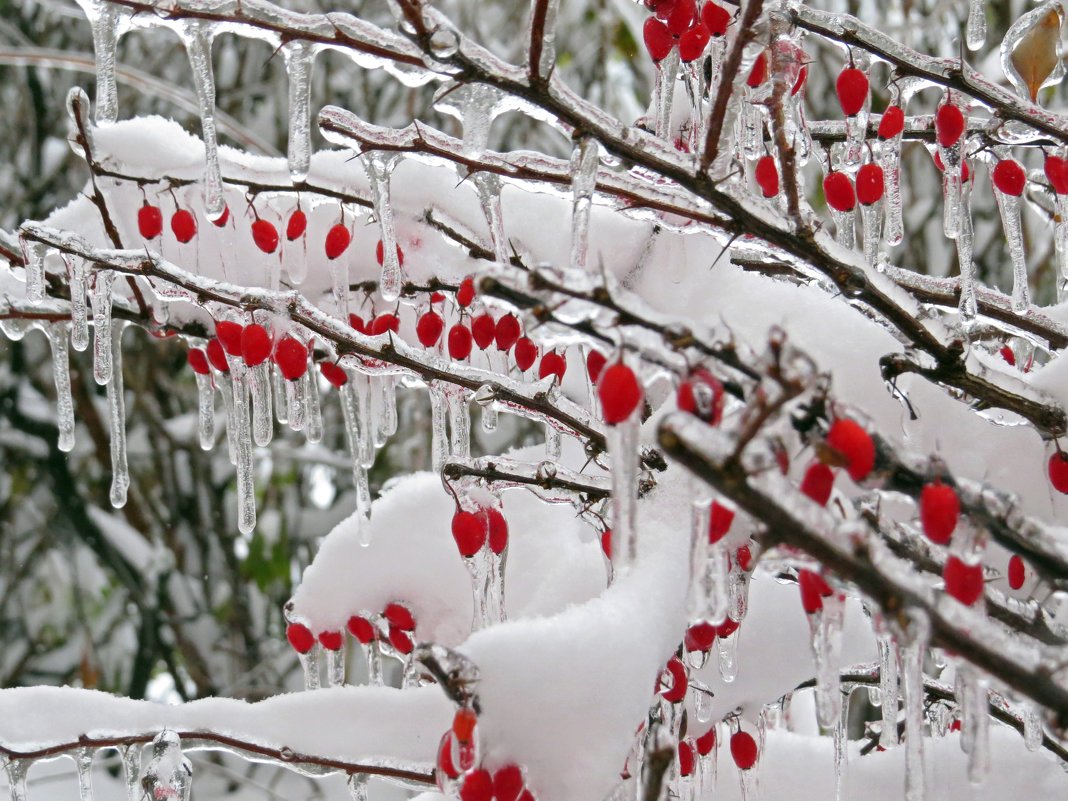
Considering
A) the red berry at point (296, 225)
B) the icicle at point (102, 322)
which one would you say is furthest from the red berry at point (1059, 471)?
the icicle at point (102, 322)

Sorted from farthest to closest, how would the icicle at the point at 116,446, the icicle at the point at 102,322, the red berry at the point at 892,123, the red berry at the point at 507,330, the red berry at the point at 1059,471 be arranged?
the icicle at the point at 116,446, the icicle at the point at 102,322, the red berry at the point at 507,330, the red berry at the point at 892,123, the red berry at the point at 1059,471

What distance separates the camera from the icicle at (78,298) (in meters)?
1.61

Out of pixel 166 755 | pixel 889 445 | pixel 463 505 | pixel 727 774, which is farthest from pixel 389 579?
pixel 889 445

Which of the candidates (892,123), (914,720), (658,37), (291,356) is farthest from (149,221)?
(914,720)

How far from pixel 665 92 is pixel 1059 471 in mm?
707

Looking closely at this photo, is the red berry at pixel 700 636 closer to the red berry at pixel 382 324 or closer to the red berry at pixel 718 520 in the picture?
the red berry at pixel 718 520

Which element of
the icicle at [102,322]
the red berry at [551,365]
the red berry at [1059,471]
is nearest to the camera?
the red berry at [1059,471]

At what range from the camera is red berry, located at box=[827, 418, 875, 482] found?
71cm

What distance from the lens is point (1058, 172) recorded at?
50.2 inches

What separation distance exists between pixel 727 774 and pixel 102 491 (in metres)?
3.63

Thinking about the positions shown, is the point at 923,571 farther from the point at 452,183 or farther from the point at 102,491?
the point at 102,491

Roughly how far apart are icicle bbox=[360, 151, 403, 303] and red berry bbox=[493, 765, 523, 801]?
30.8 inches

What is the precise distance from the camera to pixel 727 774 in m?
1.50

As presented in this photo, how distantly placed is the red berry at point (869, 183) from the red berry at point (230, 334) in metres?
0.86
